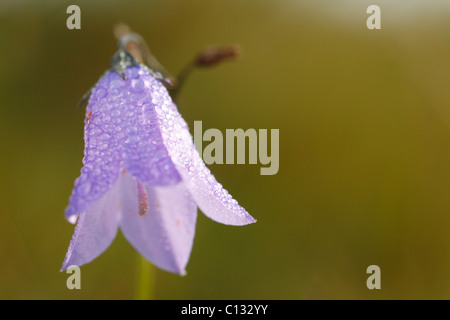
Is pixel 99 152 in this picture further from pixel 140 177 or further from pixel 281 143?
pixel 281 143

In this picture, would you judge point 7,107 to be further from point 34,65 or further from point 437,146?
point 437,146

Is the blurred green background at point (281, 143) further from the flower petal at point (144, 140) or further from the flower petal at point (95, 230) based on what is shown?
the flower petal at point (144, 140)

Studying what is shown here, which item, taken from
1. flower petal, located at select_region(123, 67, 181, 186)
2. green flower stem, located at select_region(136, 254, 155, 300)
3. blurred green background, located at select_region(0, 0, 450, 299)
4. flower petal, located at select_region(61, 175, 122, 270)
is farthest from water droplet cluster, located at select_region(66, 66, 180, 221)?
blurred green background, located at select_region(0, 0, 450, 299)

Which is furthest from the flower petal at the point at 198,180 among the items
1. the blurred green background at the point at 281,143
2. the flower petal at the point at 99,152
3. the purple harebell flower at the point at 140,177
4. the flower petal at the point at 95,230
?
the blurred green background at the point at 281,143

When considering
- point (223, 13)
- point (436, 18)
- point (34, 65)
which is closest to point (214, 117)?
point (223, 13)

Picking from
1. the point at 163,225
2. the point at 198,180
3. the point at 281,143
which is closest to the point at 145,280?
the point at 163,225

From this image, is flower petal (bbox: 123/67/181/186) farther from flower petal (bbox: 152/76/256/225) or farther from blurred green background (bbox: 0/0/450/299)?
blurred green background (bbox: 0/0/450/299)
